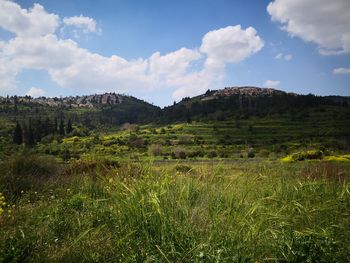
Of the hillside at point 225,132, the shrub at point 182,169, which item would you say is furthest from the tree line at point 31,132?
the shrub at point 182,169

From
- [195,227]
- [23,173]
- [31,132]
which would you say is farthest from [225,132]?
Answer: [195,227]

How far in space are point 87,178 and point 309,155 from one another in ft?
133

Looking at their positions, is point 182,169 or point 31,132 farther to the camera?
point 31,132

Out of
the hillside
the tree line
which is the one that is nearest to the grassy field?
the hillside

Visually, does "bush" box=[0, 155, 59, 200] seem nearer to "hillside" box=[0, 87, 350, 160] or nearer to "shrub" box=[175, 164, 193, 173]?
"shrub" box=[175, 164, 193, 173]

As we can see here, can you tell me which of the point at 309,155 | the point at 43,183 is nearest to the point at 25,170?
the point at 43,183

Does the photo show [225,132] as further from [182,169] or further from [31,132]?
[182,169]

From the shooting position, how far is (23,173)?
13.1m

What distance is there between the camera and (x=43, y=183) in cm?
1188

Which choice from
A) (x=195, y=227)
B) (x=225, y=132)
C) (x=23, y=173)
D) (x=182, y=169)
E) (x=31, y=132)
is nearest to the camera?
(x=195, y=227)

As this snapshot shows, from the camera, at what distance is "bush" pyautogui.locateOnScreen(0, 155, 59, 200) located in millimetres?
11172

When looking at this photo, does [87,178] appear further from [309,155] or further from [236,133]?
[236,133]

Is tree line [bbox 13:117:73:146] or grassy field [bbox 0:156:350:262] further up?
grassy field [bbox 0:156:350:262]

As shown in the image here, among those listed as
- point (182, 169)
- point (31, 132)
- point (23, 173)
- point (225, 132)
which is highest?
point (182, 169)
